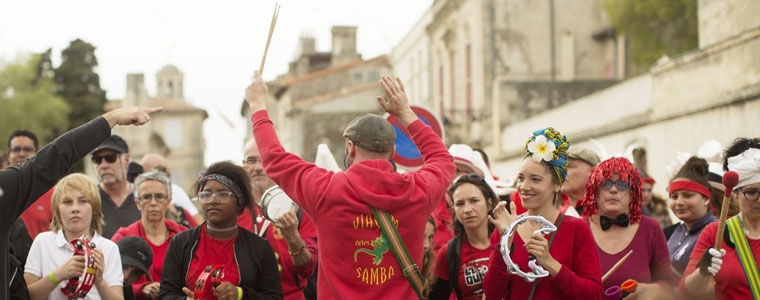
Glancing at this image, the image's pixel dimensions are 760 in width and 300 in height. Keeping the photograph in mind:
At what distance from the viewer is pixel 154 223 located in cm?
719

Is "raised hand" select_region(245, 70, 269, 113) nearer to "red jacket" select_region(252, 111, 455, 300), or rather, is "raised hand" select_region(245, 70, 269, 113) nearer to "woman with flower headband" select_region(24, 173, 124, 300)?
"red jacket" select_region(252, 111, 455, 300)

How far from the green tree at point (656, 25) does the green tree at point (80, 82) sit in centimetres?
3924

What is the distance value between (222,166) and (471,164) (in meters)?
2.84

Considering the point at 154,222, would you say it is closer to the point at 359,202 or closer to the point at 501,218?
the point at 359,202

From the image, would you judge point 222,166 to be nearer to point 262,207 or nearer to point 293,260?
point 262,207

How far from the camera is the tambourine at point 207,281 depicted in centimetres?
561

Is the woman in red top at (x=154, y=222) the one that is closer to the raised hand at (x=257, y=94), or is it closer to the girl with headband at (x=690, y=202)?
the raised hand at (x=257, y=94)

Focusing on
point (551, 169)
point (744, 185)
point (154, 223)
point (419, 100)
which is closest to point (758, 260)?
point (744, 185)

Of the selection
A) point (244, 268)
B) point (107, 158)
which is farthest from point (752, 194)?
point (107, 158)

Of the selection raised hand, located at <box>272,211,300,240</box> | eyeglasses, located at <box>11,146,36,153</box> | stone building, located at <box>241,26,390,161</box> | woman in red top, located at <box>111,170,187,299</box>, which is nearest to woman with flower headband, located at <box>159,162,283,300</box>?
raised hand, located at <box>272,211,300,240</box>

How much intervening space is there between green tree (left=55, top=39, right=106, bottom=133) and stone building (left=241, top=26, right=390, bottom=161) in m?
11.4

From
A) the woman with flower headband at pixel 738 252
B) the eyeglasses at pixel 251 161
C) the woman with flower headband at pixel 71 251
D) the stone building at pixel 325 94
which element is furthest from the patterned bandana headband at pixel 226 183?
the stone building at pixel 325 94

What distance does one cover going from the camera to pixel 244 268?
19.1 feet

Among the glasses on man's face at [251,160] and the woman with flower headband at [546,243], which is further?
the glasses on man's face at [251,160]
